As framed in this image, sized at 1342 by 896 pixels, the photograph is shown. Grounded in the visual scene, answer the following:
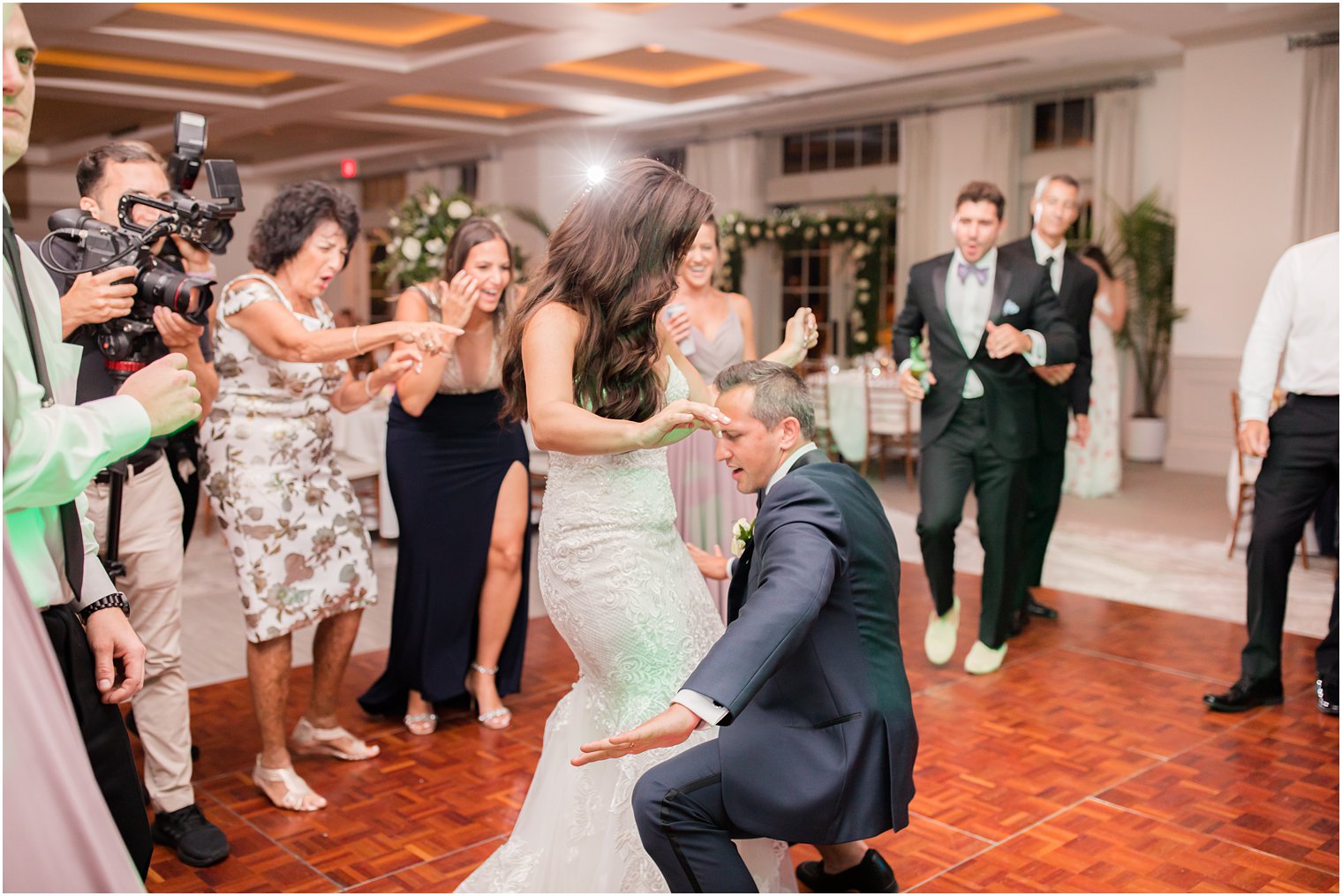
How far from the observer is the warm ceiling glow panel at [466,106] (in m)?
13.7

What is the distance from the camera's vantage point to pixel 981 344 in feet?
14.3

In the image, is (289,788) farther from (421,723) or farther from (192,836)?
(421,723)

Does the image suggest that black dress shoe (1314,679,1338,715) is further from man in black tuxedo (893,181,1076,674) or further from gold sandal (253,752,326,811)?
gold sandal (253,752,326,811)

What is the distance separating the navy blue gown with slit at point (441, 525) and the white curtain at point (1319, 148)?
313 inches

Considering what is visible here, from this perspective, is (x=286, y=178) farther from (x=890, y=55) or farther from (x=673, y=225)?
(x=673, y=225)

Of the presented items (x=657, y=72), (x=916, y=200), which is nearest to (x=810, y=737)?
(x=916, y=200)

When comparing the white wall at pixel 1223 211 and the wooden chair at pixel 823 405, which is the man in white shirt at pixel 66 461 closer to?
the wooden chair at pixel 823 405

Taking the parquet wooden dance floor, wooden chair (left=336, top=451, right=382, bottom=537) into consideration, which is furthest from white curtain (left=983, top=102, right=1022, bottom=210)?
the parquet wooden dance floor

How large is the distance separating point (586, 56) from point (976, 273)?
6.94 meters

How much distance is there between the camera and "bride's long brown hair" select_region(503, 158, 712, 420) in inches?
91.9

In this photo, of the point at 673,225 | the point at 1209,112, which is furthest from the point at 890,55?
the point at 673,225

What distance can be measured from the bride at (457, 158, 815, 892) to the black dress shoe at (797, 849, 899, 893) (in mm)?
253

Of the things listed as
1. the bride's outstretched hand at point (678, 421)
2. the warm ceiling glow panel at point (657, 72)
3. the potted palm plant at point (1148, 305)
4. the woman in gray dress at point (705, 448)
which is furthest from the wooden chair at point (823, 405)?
the bride's outstretched hand at point (678, 421)

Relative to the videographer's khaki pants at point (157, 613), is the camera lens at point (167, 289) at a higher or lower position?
higher
